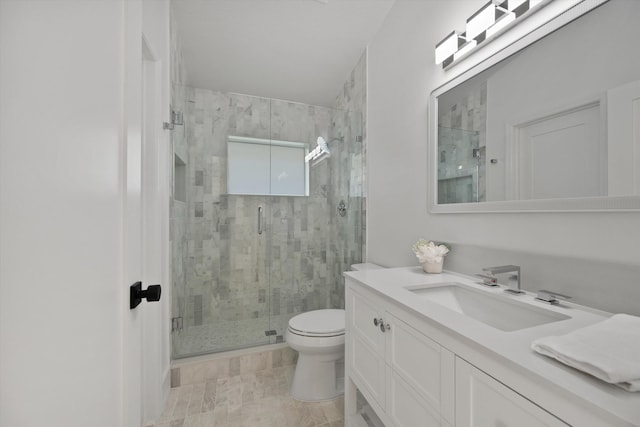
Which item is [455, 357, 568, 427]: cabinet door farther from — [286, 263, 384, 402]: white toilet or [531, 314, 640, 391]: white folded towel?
[286, 263, 384, 402]: white toilet

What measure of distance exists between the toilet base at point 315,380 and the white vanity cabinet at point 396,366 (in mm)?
447

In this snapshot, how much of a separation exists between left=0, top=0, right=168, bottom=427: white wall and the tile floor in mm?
1251

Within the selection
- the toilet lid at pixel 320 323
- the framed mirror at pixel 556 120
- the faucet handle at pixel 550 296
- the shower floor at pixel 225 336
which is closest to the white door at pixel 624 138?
the framed mirror at pixel 556 120

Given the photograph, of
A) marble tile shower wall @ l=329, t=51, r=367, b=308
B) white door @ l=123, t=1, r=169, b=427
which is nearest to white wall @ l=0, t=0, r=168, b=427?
white door @ l=123, t=1, r=169, b=427

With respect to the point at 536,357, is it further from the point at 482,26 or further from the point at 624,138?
the point at 482,26

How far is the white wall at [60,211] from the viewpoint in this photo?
314mm

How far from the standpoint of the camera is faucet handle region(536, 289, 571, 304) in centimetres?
87

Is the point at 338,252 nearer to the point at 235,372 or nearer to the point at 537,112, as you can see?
the point at 235,372

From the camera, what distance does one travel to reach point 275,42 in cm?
212

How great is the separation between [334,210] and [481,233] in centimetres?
159

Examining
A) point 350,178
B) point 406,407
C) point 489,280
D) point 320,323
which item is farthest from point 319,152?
point 406,407

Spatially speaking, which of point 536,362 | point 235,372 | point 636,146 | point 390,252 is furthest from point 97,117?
point 235,372

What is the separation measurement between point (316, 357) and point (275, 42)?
2.37m

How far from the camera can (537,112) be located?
0.99 m
